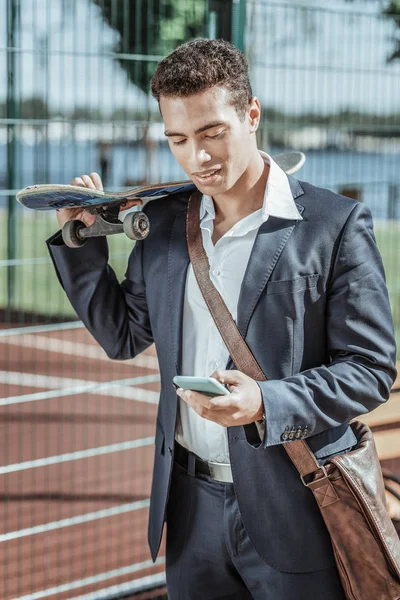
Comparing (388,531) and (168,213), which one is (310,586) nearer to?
A: (388,531)

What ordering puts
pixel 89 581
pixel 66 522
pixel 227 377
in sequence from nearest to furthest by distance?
pixel 227 377
pixel 66 522
pixel 89 581

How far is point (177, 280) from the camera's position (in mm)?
2305

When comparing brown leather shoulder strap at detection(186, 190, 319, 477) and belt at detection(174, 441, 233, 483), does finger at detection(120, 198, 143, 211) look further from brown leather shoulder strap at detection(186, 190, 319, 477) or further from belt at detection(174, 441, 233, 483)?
belt at detection(174, 441, 233, 483)

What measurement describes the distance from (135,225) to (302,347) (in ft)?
1.76

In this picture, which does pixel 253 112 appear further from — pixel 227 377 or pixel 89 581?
pixel 89 581

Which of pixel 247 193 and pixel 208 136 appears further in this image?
pixel 247 193

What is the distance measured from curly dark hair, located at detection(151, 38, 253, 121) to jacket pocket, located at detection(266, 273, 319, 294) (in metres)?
0.44

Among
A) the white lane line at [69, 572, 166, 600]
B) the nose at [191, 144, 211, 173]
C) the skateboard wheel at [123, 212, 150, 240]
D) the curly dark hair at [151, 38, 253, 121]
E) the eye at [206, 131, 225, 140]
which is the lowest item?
the white lane line at [69, 572, 166, 600]

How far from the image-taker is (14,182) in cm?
655

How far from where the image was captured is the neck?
225 cm

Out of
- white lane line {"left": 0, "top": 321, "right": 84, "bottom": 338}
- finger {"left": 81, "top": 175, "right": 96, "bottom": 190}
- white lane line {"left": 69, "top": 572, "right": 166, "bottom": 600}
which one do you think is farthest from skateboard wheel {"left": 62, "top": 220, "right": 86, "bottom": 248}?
white lane line {"left": 69, "top": 572, "right": 166, "bottom": 600}

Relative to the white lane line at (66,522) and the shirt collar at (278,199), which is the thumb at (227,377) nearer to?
the shirt collar at (278,199)

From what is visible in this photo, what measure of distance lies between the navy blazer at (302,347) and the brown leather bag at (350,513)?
45mm

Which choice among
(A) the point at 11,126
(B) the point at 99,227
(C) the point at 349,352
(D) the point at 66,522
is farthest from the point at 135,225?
(A) the point at 11,126
